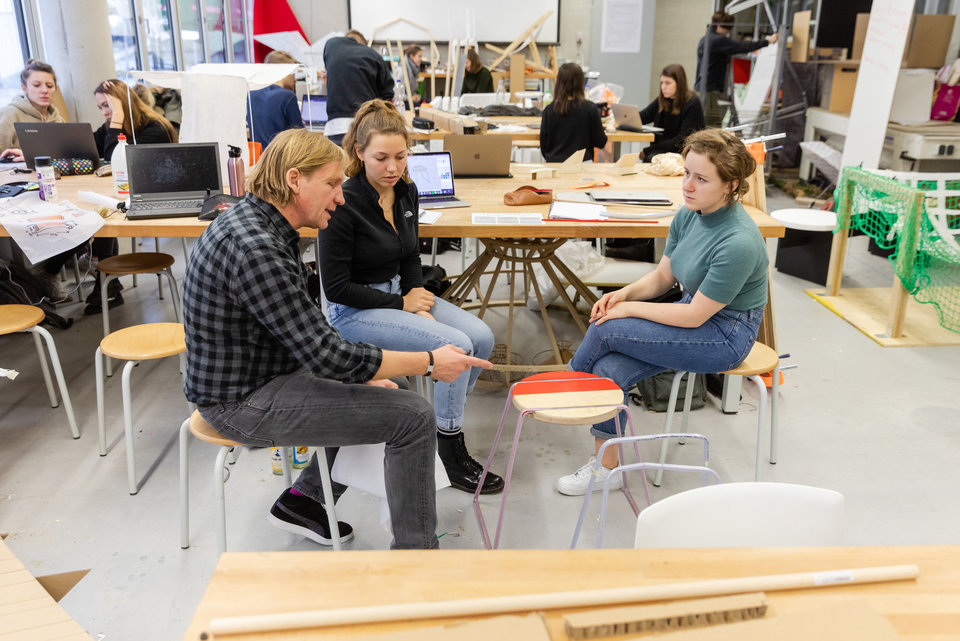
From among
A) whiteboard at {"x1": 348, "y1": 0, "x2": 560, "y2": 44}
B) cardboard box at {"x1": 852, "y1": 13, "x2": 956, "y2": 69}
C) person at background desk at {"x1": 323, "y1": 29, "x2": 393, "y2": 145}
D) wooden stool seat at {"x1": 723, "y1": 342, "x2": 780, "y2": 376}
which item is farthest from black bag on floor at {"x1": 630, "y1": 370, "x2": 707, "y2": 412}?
whiteboard at {"x1": 348, "y1": 0, "x2": 560, "y2": 44}

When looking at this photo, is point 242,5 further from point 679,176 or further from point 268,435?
point 268,435

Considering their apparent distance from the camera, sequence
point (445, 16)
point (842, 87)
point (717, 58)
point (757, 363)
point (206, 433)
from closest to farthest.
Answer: point (206, 433), point (757, 363), point (842, 87), point (717, 58), point (445, 16)

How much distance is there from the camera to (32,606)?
1223mm

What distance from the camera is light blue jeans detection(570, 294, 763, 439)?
2.30 metres

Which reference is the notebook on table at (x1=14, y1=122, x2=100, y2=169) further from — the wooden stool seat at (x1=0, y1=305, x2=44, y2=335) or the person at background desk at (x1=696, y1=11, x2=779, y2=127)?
the person at background desk at (x1=696, y1=11, x2=779, y2=127)

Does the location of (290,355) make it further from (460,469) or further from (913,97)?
(913,97)

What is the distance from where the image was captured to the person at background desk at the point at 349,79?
4883mm

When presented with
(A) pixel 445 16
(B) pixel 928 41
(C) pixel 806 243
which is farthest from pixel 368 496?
(A) pixel 445 16

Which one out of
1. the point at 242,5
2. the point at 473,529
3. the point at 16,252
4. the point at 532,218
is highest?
the point at 242,5

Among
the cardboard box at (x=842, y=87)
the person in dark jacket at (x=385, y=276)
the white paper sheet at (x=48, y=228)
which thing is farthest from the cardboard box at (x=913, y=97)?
the white paper sheet at (x=48, y=228)

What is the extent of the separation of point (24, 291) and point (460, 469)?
8.23ft

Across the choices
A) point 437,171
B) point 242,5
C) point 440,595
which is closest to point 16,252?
point 437,171

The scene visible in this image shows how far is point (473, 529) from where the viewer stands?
2340 mm

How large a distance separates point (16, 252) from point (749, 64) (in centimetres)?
709
